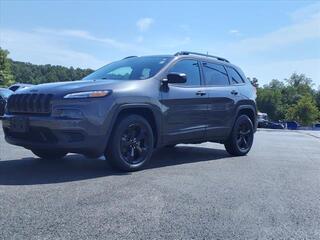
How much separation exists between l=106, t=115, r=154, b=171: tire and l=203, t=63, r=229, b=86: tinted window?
195 centimetres

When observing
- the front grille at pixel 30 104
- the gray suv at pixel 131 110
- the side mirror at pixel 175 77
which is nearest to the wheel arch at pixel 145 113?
the gray suv at pixel 131 110

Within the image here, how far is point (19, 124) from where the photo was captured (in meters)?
6.02

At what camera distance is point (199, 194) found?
5109mm

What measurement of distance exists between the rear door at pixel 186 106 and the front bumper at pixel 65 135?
53.0 inches

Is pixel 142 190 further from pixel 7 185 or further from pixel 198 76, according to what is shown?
pixel 198 76

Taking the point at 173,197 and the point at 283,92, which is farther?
the point at 283,92

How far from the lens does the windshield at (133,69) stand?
694 cm

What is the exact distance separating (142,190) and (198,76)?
3123 millimetres

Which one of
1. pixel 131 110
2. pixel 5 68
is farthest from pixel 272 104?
pixel 131 110

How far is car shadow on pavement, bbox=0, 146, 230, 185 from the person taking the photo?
557cm

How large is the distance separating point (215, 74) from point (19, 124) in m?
3.74

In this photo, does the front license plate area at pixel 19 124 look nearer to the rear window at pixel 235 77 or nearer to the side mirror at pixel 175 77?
the side mirror at pixel 175 77

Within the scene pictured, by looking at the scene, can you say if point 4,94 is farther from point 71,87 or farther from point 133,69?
point 71,87

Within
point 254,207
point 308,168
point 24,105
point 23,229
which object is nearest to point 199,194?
point 254,207
